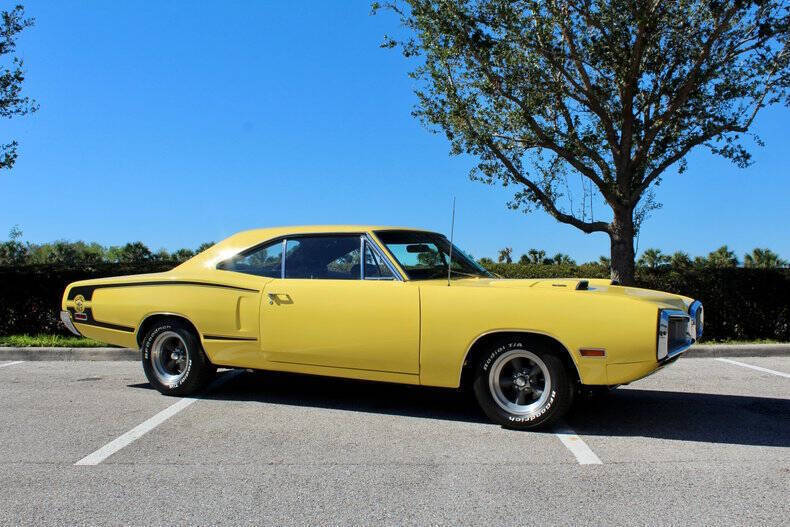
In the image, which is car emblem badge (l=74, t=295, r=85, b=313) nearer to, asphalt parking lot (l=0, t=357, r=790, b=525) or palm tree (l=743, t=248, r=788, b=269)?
asphalt parking lot (l=0, t=357, r=790, b=525)

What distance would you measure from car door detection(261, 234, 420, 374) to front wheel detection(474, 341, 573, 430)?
23.4 inches

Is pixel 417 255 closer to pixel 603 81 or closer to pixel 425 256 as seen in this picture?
pixel 425 256

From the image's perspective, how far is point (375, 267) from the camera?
5.71 meters

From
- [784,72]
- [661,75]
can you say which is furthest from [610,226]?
[784,72]

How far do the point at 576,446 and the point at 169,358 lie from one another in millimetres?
4091

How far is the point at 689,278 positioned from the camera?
11398 mm

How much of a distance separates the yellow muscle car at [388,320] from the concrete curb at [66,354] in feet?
8.85

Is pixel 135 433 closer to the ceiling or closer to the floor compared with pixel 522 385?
closer to the floor

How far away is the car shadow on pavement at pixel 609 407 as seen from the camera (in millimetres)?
5281

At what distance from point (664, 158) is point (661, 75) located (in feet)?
5.64

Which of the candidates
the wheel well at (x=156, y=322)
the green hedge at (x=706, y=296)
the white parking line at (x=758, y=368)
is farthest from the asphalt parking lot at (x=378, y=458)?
the green hedge at (x=706, y=296)

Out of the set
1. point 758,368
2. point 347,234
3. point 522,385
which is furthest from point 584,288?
point 758,368

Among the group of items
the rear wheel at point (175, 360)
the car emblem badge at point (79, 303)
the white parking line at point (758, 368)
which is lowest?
the white parking line at point (758, 368)

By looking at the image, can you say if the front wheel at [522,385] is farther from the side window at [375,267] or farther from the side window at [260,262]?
the side window at [260,262]
